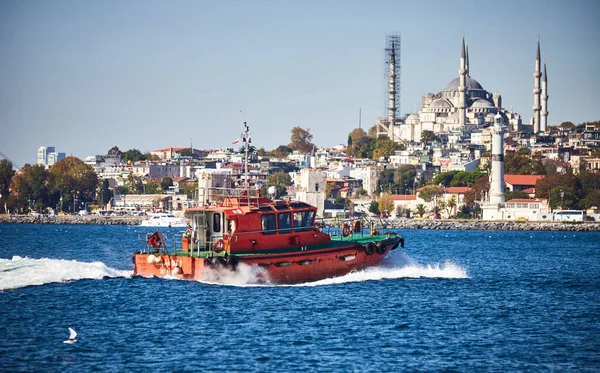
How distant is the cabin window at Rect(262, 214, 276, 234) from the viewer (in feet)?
110

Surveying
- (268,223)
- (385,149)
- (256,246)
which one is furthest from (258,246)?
(385,149)

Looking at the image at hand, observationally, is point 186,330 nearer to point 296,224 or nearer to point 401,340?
point 401,340

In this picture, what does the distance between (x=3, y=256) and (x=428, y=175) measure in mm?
126403

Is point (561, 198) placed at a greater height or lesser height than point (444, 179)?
lesser

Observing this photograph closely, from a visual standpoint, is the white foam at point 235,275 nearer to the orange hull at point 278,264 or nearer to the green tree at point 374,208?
the orange hull at point 278,264

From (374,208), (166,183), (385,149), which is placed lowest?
(374,208)

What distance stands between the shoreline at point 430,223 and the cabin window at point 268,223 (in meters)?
75.0

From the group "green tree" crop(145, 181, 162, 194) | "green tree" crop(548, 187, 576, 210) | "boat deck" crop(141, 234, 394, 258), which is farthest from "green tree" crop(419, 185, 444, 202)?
"boat deck" crop(141, 234, 394, 258)

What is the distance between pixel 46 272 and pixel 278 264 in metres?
8.47

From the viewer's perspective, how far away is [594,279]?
4200 centimetres

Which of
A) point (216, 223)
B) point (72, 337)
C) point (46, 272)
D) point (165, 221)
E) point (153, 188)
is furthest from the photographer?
point (153, 188)

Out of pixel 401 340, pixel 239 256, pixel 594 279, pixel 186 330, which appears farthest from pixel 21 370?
pixel 594 279

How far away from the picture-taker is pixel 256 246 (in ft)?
110

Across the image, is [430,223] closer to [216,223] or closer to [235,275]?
[216,223]
